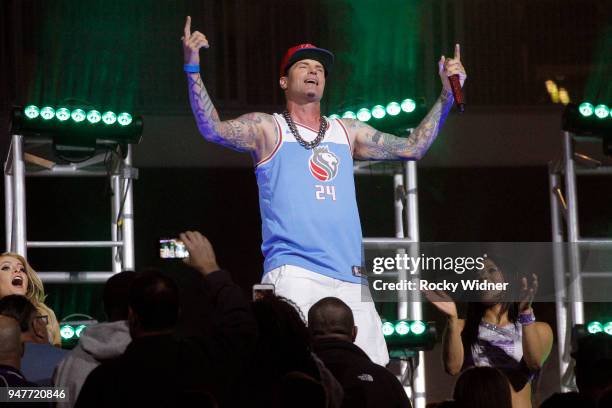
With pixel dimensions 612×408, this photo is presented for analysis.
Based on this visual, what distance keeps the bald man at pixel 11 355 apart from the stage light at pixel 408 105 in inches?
127

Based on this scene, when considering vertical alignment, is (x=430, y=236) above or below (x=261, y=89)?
below

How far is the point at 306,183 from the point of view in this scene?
15.7 ft

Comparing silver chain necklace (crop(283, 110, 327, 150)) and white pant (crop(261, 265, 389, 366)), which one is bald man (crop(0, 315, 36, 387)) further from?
silver chain necklace (crop(283, 110, 327, 150))

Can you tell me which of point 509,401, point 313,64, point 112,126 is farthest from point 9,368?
point 112,126

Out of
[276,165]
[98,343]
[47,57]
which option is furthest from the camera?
[47,57]

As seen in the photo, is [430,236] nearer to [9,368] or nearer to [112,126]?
[112,126]

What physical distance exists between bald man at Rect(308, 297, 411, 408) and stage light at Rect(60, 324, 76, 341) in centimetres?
251

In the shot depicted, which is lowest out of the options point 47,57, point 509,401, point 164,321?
point 509,401

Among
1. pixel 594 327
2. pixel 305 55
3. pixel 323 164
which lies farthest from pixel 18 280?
pixel 594 327

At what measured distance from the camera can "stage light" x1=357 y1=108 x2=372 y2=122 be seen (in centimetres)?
657

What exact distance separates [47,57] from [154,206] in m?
1.28

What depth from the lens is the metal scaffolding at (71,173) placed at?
21.5 ft

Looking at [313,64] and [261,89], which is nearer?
[313,64]

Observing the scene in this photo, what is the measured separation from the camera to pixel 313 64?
16.4 feet
